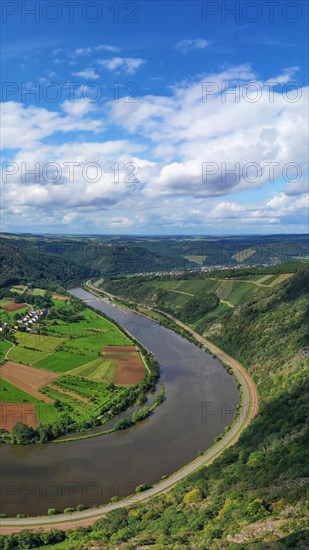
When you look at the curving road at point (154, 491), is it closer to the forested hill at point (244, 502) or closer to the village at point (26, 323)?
the forested hill at point (244, 502)

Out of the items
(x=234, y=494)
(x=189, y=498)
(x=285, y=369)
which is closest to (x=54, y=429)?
(x=189, y=498)

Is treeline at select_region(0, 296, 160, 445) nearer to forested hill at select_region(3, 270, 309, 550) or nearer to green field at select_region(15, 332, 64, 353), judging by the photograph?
forested hill at select_region(3, 270, 309, 550)

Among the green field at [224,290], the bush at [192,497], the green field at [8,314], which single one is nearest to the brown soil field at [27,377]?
the bush at [192,497]

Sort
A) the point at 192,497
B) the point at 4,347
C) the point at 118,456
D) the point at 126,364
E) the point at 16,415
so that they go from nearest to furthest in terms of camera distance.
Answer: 1. the point at 192,497
2. the point at 118,456
3. the point at 16,415
4. the point at 126,364
5. the point at 4,347

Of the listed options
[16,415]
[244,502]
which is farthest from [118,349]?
[244,502]

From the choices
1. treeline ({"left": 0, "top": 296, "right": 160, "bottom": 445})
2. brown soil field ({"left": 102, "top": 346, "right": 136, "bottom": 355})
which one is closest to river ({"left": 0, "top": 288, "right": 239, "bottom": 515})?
treeline ({"left": 0, "top": 296, "right": 160, "bottom": 445})

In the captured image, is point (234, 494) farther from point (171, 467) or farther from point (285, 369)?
point (285, 369)

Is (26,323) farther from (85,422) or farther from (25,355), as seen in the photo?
(85,422)
